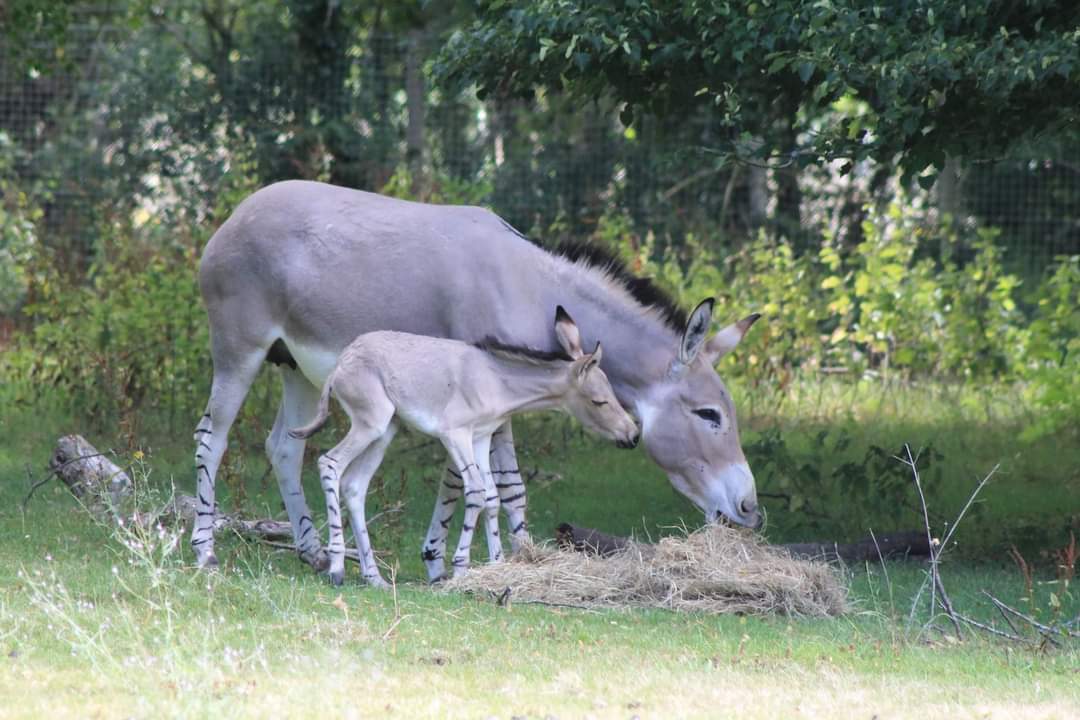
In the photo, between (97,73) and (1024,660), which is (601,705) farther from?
(97,73)

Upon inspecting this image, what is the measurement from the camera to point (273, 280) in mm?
8117

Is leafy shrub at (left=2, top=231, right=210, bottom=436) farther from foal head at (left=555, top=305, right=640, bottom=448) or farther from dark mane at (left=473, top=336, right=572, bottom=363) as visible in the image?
foal head at (left=555, top=305, right=640, bottom=448)

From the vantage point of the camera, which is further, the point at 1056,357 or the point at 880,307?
the point at 880,307

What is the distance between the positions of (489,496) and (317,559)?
1.22 m

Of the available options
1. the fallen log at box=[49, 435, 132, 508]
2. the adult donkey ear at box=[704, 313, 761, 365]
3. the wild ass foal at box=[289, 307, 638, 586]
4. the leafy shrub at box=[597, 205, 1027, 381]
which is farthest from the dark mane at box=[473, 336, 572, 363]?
the leafy shrub at box=[597, 205, 1027, 381]

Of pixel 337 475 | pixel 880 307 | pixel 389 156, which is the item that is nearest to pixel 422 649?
pixel 337 475

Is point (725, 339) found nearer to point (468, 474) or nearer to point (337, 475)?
point (468, 474)

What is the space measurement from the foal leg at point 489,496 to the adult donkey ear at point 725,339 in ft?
4.31

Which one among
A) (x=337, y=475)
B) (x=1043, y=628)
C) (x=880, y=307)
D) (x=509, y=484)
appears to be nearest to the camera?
(x=1043, y=628)

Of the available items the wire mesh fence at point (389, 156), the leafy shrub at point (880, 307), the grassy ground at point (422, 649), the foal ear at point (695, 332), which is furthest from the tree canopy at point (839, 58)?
the wire mesh fence at point (389, 156)

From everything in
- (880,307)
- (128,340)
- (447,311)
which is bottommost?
(880,307)

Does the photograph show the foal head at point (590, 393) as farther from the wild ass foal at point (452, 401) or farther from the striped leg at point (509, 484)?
the striped leg at point (509, 484)

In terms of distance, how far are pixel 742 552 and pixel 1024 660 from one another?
157cm

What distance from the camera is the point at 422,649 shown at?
5965 mm
